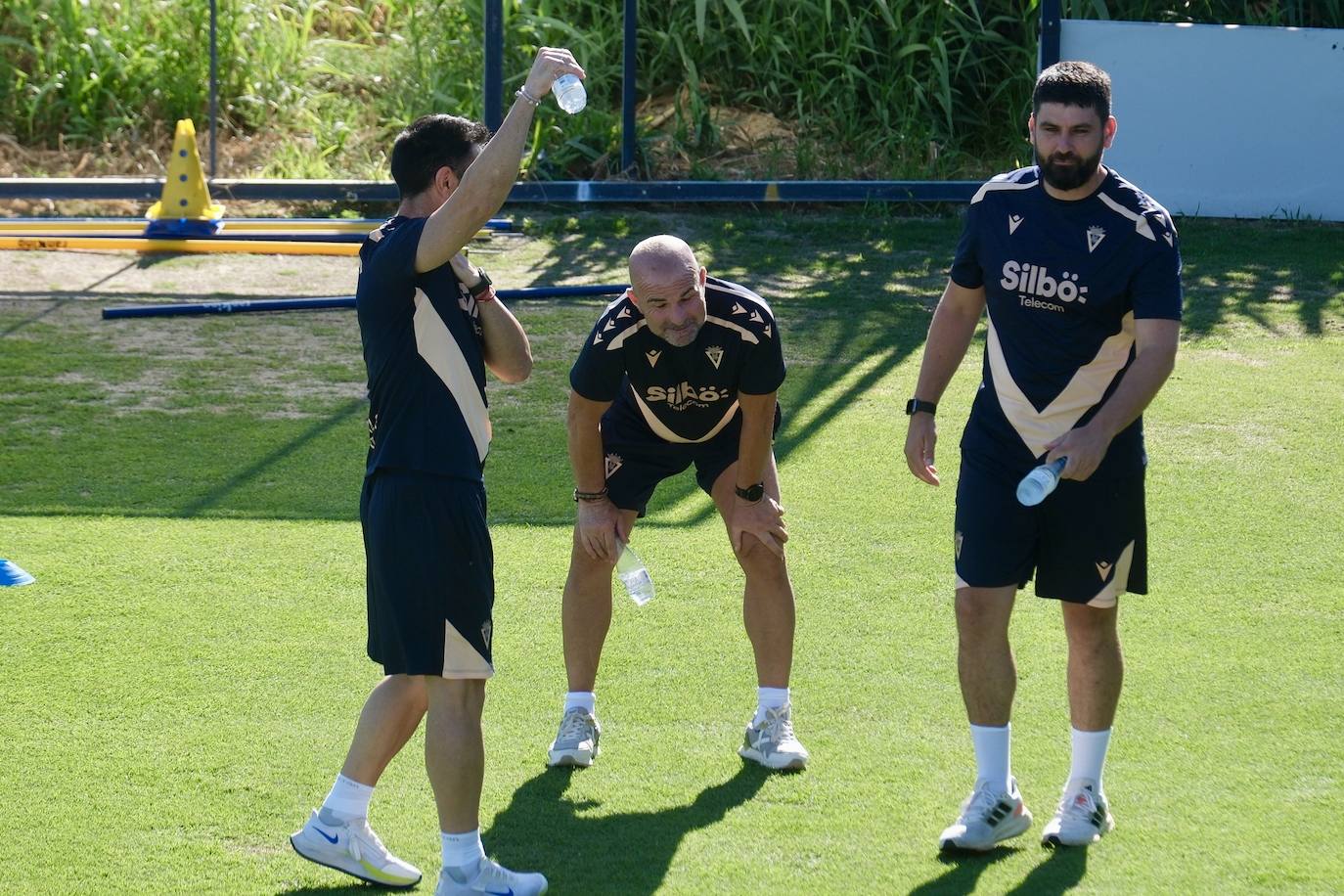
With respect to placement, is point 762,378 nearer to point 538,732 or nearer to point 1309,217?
point 538,732

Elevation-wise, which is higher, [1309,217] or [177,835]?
[1309,217]

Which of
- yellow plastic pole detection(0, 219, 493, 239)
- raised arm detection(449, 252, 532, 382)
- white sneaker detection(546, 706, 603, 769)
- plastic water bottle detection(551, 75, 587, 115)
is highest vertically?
plastic water bottle detection(551, 75, 587, 115)

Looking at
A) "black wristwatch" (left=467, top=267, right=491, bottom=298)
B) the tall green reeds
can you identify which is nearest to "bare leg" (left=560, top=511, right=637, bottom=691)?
"black wristwatch" (left=467, top=267, right=491, bottom=298)

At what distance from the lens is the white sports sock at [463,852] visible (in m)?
3.60

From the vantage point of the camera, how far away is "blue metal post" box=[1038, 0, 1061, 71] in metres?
11.9

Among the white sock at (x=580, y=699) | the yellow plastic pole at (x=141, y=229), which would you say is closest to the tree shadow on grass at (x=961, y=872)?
the white sock at (x=580, y=699)

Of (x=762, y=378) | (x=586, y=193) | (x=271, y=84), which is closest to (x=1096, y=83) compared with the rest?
(x=762, y=378)

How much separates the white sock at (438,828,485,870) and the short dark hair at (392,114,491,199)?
1.45 metres

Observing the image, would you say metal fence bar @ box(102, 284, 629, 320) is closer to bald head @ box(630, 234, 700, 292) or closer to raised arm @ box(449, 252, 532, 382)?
bald head @ box(630, 234, 700, 292)

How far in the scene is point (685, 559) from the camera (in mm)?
5996

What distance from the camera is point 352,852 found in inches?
146

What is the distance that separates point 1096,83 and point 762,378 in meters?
1.14

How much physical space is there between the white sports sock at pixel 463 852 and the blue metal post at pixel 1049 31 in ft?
31.6

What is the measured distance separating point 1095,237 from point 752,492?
1.17 meters
